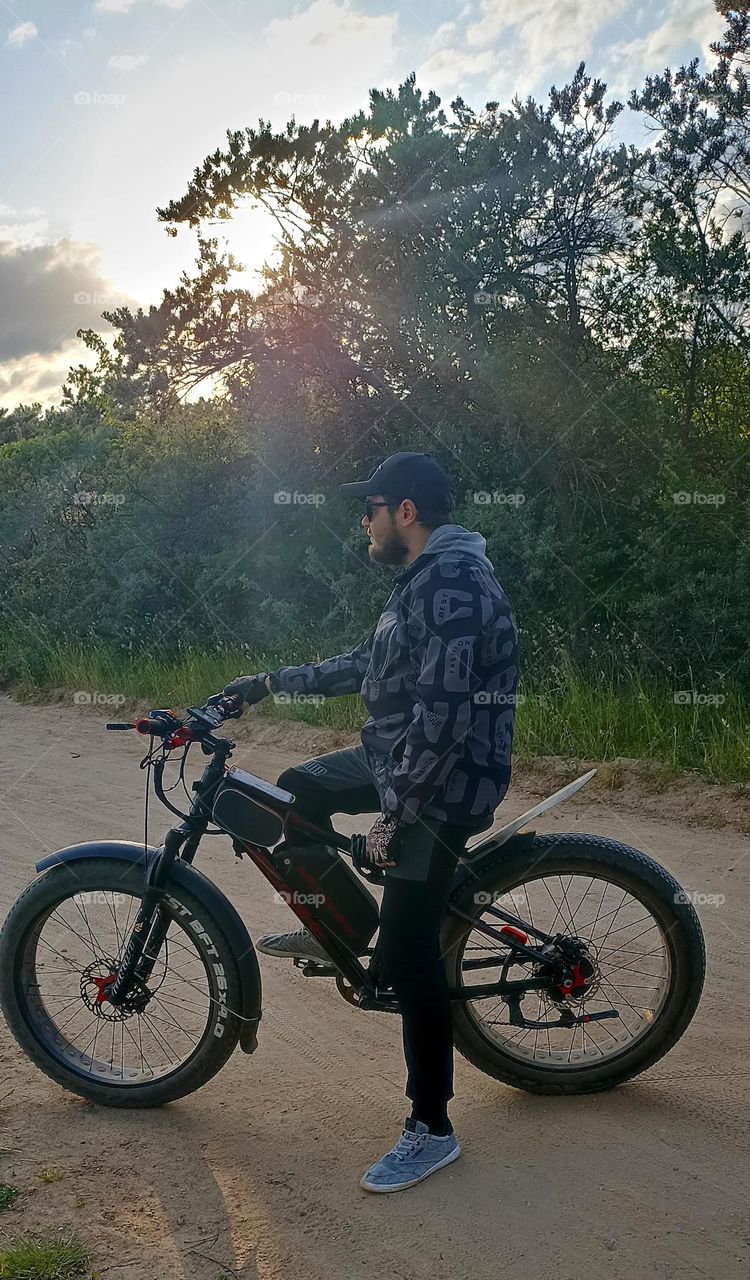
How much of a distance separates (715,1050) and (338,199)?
10802mm

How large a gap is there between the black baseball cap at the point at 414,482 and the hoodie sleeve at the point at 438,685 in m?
0.29

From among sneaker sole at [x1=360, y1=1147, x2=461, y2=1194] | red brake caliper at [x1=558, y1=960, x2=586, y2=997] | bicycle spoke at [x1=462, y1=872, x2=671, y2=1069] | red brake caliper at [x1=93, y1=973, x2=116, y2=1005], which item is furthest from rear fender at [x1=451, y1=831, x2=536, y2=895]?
red brake caliper at [x1=93, y1=973, x2=116, y2=1005]

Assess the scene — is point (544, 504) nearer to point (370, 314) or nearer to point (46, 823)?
point (370, 314)

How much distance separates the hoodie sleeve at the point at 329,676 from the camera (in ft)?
11.3

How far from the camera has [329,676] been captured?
348cm

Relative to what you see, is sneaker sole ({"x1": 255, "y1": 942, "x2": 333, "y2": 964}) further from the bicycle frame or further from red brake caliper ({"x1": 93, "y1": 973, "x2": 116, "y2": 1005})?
red brake caliper ({"x1": 93, "y1": 973, "x2": 116, "y2": 1005})

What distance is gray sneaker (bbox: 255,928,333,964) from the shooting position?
3404 millimetres

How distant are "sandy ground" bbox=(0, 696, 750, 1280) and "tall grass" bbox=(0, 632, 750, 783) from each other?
2797 mm

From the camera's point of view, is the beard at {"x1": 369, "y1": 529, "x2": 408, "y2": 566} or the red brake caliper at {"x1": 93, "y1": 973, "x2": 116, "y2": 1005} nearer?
the beard at {"x1": 369, "y1": 529, "x2": 408, "y2": 566}

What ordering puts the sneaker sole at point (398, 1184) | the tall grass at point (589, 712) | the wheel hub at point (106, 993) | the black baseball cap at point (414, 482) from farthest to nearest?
the tall grass at point (589, 712)
the wheel hub at point (106, 993)
the black baseball cap at point (414, 482)
the sneaker sole at point (398, 1184)

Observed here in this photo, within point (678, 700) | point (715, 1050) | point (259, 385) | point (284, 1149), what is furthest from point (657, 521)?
point (284, 1149)

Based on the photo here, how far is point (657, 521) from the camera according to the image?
10.0 meters

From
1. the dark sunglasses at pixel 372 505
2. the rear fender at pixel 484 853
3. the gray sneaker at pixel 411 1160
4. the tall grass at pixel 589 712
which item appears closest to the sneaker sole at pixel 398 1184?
the gray sneaker at pixel 411 1160

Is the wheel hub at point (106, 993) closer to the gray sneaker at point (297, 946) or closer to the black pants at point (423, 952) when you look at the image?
the gray sneaker at point (297, 946)
